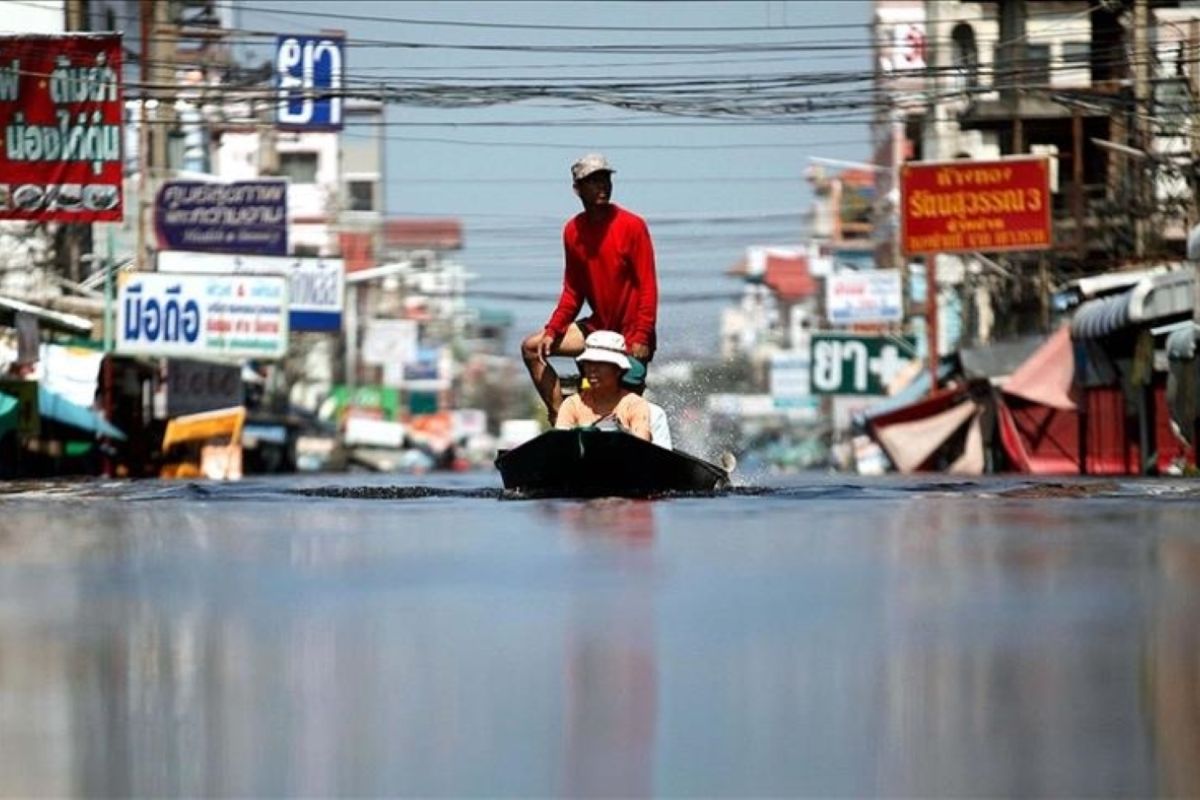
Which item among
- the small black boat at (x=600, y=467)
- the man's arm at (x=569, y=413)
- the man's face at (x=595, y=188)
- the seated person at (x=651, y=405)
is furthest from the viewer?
the man's face at (x=595, y=188)

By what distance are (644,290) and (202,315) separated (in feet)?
89.4

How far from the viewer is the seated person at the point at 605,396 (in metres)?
17.9

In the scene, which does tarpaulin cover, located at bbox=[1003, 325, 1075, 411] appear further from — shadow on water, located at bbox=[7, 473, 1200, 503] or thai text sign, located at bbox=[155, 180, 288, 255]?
shadow on water, located at bbox=[7, 473, 1200, 503]

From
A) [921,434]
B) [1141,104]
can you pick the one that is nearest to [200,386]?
[921,434]

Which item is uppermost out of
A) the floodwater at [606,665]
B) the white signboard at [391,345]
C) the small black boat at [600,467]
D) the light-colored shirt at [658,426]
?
the white signboard at [391,345]

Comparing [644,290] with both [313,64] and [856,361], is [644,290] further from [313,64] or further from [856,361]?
[856,361]

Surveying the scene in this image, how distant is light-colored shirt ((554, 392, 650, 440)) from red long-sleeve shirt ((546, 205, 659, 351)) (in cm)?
94

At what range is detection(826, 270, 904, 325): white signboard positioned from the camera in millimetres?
63781

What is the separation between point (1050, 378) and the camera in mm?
45188

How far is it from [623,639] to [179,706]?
5.60 feet

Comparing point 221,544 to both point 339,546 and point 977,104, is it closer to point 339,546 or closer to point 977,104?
point 339,546

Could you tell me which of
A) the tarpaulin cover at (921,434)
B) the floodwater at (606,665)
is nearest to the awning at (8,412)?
the tarpaulin cover at (921,434)

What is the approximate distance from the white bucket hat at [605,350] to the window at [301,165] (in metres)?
95.1

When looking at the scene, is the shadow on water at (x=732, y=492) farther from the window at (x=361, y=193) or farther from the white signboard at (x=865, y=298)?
the window at (x=361, y=193)
